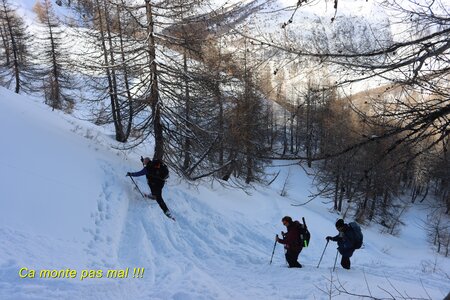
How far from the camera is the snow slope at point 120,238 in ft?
19.7

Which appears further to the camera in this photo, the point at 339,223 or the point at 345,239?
the point at 345,239

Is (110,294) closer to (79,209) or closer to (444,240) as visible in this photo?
(79,209)

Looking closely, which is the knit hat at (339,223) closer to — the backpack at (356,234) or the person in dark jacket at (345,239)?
the person in dark jacket at (345,239)

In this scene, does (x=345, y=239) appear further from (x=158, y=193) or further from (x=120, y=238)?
(x=120, y=238)

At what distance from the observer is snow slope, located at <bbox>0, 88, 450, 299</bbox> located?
19.7ft

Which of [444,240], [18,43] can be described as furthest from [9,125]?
[444,240]

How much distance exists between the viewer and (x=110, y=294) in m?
5.56

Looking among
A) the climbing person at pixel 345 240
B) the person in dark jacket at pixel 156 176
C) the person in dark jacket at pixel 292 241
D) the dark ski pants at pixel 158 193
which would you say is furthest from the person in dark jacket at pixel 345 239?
the person in dark jacket at pixel 156 176

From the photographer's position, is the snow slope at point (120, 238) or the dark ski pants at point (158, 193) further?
the dark ski pants at point (158, 193)

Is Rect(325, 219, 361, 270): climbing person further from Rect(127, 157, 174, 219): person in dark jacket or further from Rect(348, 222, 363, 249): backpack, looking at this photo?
Rect(127, 157, 174, 219): person in dark jacket

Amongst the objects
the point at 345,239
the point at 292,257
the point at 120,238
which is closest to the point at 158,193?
the point at 120,238

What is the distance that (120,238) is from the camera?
8.50 m

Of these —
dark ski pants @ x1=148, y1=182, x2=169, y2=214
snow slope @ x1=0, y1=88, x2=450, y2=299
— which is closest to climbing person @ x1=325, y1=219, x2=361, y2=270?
snow slope @ x1=0, y1=88, x2=450, y2=299

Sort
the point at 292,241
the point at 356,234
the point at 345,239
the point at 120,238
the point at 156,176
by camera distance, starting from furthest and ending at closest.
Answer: the point at 156,176
the point at 345,239
the point at 356,234
the point at 292,241
the point at 120,238
